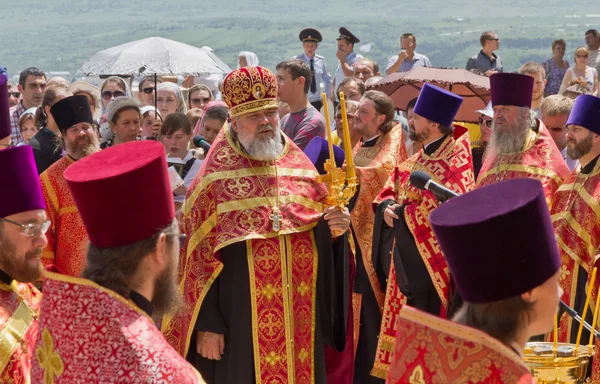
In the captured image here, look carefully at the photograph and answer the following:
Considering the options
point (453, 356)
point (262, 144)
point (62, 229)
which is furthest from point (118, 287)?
point (62, 229)

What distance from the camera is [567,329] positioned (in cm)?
680

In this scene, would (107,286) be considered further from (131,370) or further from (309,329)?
(309,329)

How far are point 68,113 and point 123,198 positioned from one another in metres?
3.74

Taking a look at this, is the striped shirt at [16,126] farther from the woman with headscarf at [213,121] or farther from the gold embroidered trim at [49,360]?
the gold embroidered trim at [49,360]

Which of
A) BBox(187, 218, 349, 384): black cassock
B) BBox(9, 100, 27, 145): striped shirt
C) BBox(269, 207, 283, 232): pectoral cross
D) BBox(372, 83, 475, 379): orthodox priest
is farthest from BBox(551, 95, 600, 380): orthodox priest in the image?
BBox(9, 100, 27, 145): striped shirt

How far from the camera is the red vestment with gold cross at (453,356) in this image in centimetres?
305

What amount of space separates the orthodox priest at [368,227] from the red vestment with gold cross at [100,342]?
4.53m

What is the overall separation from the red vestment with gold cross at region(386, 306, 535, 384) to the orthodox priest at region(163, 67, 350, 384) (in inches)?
113

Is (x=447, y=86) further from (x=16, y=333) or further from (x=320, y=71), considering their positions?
(x=16, y=333)

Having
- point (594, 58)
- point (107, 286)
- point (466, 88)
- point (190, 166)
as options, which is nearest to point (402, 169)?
point (190, 166)

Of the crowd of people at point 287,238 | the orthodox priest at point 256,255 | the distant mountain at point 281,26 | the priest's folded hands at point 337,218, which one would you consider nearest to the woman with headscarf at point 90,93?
the crowd of people at point 287,238

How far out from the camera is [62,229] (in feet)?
21.7

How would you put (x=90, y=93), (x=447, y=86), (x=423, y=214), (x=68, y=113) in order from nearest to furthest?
(x=68, y=113)
(x=423, y=214)
(x=90, y=93)
(x=447, y=86)

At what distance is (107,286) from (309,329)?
119 inches
